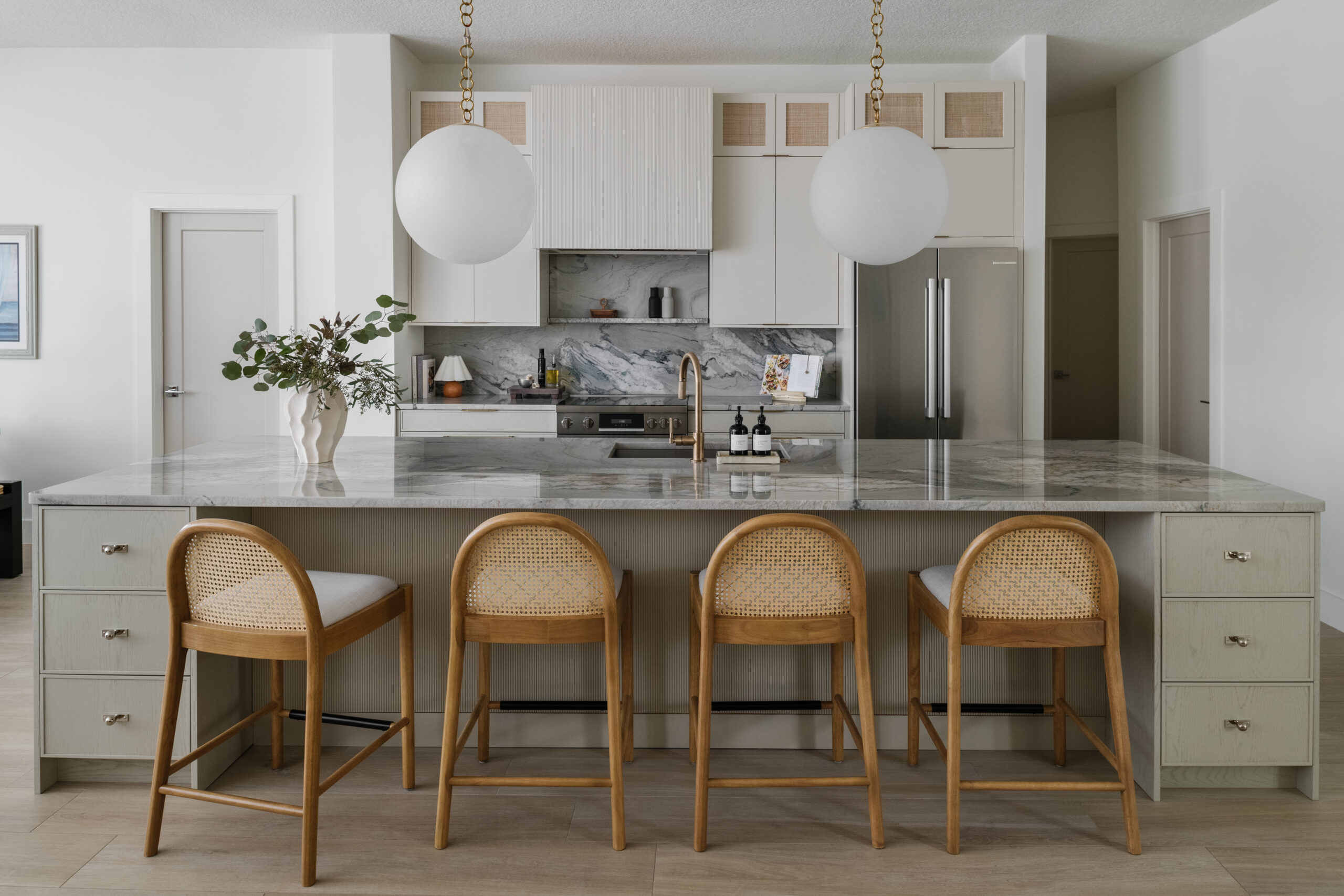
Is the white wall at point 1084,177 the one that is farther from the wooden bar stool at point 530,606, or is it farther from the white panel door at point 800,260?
the wooden bar stool at point 530,606

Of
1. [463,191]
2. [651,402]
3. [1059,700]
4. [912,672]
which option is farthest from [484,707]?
[651,402]

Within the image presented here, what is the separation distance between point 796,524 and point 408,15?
144 inches

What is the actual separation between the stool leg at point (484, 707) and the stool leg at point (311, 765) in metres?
0.59

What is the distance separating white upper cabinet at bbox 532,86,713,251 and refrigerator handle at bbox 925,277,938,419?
1169 millimetres

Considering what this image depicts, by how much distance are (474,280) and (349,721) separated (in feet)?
10.3

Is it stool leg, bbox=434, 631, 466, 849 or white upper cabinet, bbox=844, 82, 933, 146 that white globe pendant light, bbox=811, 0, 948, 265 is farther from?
white upper cabinet, bbox=844, 82, 933, 146

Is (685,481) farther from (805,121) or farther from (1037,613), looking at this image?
(805,121)

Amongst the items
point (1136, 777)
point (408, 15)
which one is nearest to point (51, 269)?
point (408, 15)

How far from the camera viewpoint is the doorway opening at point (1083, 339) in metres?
6.86

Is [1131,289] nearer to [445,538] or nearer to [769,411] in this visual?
[769,411]

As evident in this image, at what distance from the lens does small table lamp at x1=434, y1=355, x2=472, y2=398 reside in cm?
557

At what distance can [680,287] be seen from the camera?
19.2 feet

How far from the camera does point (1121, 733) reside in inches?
93.7

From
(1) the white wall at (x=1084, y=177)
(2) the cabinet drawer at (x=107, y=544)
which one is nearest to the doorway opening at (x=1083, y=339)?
(1) the white wall at (x=1084, y=177)
